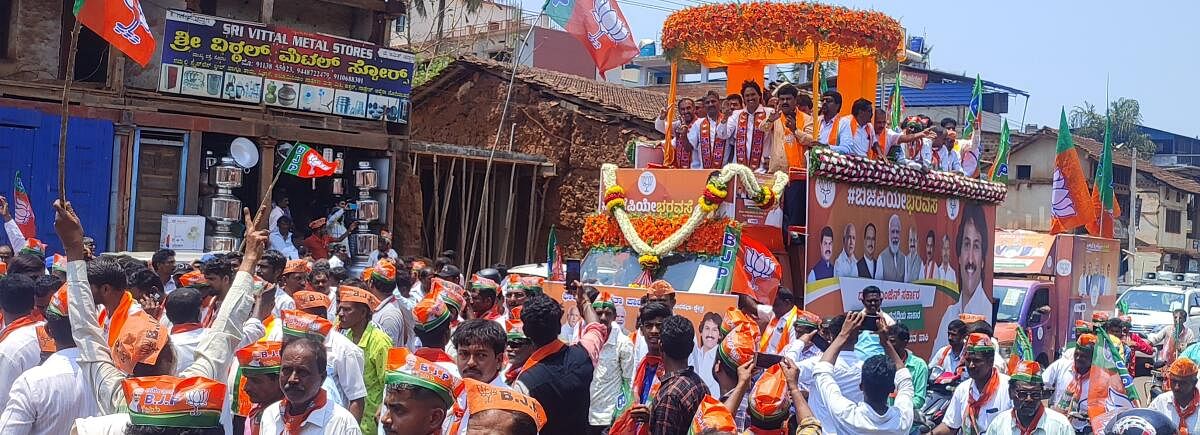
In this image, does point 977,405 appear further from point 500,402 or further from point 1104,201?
point 1104,201

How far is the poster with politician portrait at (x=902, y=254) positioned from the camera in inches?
451

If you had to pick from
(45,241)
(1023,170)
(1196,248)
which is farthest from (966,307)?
(1196,248)

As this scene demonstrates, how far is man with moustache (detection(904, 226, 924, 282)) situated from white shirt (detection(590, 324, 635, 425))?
6466mm

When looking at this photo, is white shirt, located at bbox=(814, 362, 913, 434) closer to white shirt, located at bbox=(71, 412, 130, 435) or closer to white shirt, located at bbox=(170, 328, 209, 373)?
white shirt, located at bbox=(170, 328, 209, 373)

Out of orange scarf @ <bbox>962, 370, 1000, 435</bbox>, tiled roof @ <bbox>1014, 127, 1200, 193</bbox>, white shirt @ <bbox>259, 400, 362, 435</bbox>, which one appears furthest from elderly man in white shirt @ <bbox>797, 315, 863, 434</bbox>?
tiled roof @ <bbox>1014, 127, 1200, 193</bbox>

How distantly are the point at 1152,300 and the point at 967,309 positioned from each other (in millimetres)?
9152

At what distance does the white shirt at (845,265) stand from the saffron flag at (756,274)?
2.34 ft

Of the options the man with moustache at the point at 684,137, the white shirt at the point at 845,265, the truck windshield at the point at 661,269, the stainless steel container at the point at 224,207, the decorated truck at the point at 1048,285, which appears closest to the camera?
the truck windshield at the point at 661,269

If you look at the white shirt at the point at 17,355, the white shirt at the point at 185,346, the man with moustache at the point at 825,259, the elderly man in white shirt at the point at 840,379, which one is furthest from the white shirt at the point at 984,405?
the white shirt at the point at 17,355

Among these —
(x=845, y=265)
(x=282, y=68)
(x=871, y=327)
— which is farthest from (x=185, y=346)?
(x=282, y=68)

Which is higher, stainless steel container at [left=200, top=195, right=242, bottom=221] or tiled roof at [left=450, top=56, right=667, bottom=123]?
tiled roof at [left=450, top=56, right=667, bottom=123]

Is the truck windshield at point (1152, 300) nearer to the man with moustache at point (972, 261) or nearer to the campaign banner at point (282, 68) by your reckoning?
the man with moustache at point (972, 261)

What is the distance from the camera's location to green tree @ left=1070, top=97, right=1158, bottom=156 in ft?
178

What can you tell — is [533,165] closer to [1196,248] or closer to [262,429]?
[262,429]
